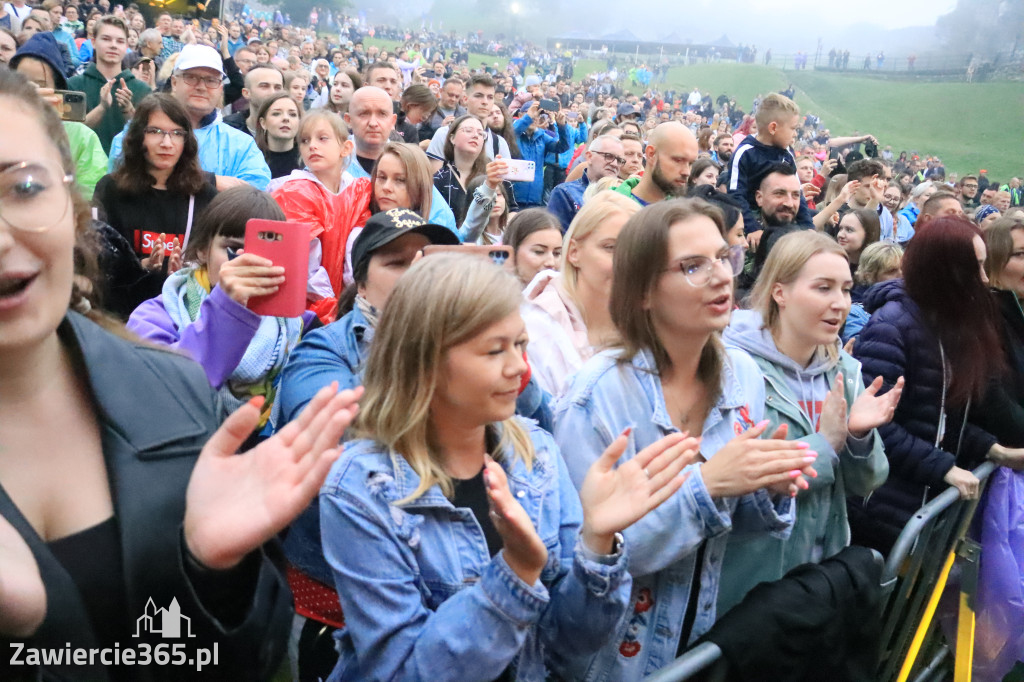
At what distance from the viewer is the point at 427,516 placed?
1.74 metres

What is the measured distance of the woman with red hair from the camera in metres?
3.36

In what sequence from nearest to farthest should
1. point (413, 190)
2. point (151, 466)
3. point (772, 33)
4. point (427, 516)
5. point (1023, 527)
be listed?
point (151, 466) < point (427, 516) < point (1023, 527) < point (413, 190) < point (772, 33)

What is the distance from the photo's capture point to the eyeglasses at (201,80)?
16.2 ft

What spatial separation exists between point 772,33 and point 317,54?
88.9 m

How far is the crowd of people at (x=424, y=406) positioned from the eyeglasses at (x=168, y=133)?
0.01 m

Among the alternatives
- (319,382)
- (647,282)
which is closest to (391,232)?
(319,382)

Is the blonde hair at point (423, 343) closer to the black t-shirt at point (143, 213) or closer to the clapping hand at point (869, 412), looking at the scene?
the clapping hand at point (869, 412)

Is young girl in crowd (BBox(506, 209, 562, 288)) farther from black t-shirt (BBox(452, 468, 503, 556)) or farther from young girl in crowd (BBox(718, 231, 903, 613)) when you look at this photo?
black t-shirt (BBox(452, 468, 503, 556))

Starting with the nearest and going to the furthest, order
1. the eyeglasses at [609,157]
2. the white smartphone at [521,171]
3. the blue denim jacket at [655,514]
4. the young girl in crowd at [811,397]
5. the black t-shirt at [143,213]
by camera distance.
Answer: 1. the blue denim jacket at [655,514]
2. the young girl in crowd at [811,397]
3. the black t-shirt at [143,213]
4. the white smartphone at [521,171]
5. the eyeglasses at [609,157]

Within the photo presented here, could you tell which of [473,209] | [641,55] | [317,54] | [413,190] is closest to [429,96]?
[473,209]

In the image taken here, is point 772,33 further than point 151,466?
Yes

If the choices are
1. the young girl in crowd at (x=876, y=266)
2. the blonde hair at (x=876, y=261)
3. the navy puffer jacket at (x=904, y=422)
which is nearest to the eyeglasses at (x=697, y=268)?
the navy puffer jacket at (x=904, y=422)

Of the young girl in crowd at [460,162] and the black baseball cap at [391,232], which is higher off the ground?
the black baseball cap at [391,232]

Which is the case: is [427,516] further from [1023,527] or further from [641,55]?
[641,55]
